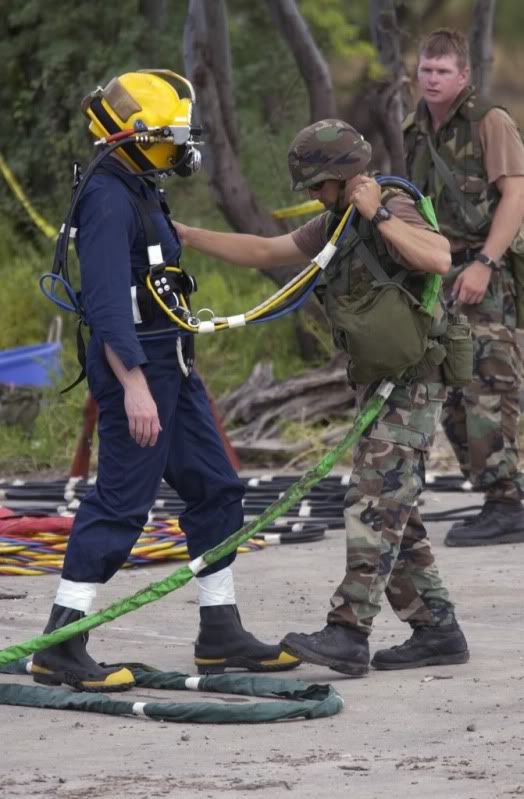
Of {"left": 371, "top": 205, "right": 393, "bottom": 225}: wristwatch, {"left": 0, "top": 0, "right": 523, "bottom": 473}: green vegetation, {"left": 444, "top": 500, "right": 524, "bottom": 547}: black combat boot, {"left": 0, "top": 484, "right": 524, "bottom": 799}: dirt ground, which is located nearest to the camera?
{"left": 0, "top": 484, "right": 524, "bottom": 799}: dirt ground

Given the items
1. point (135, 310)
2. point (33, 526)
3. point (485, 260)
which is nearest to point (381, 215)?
point (135, 310)

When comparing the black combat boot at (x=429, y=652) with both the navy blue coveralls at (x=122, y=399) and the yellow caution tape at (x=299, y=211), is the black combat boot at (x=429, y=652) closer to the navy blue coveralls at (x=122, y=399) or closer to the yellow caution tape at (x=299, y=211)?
the navy blue coveralls at (x=122, y=399)

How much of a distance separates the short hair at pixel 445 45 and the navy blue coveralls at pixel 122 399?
2.51m

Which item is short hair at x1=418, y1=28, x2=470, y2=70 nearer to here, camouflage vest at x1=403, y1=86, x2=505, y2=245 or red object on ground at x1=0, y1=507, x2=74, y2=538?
camouflage vest at x1=403, y1=86, x2=505, y2=245

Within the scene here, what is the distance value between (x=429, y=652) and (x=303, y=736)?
3.29 ft

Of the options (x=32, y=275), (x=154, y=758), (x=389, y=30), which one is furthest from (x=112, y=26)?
(x=154, y=758)

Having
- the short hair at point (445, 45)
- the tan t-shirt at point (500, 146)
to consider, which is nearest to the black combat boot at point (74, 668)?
the tan t-shirt at point (500, 146)

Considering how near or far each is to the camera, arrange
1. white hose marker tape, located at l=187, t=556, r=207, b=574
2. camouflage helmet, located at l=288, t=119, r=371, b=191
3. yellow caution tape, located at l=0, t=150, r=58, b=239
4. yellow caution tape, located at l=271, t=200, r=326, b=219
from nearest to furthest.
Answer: camouflage helmet, located at l=288, t=119, r=371, b=191 → white hose marker tape, located at l=187, t=556, r=207, b=574 → yellow caution tape, located at l=271, t=200, r=326, b=219 → yellow caution tape, located at l=0, t=150, r=58, b=239

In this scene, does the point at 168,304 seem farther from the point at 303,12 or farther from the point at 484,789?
the point at 303,12

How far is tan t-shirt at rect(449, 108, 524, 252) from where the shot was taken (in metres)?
7.84

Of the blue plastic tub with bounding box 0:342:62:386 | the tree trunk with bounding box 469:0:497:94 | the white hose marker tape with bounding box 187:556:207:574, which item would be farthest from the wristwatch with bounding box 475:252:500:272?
the blue plastic tub with bounding box 0:342:62:386

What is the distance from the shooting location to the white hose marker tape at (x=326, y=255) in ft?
18.2

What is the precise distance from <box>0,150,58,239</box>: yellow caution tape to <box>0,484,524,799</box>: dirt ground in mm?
8694

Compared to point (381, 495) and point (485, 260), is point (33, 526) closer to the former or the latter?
point (485, 260)
